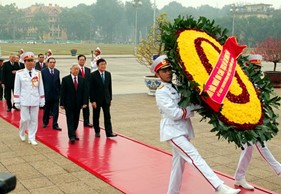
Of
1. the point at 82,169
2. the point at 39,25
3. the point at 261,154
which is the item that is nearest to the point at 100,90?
the point at 82,169

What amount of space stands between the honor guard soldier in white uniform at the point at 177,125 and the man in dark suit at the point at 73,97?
3.52 metres

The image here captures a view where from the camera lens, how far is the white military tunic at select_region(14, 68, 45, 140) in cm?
701

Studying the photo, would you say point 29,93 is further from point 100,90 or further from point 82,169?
point 82,169

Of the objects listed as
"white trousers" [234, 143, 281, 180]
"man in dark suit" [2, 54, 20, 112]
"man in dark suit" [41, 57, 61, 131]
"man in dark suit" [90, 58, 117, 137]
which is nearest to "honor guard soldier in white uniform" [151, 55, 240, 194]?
"white trousers" [234, 143, 281, 180]

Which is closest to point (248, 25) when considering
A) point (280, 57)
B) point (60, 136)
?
point (280, 57)

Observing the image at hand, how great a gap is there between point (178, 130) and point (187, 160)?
1.01 feet

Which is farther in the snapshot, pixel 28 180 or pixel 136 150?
pixel 136 150

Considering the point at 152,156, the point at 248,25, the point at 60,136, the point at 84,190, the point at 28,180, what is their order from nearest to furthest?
the point at 84,190 → the point at 28,180 → the point at 152,156 → the point at 60,136 → the point at 248,25

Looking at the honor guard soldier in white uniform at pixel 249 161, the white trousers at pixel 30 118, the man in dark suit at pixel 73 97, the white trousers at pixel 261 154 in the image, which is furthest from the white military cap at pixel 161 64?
the white trousers at pixel 30 118

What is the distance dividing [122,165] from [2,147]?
2.31 metres

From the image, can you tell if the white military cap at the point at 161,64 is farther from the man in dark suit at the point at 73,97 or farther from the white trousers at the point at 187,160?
the man in dark suit at the point at 73,97

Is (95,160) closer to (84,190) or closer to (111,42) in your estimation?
(84,190)

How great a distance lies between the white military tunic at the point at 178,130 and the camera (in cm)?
390

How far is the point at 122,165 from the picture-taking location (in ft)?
19.3
